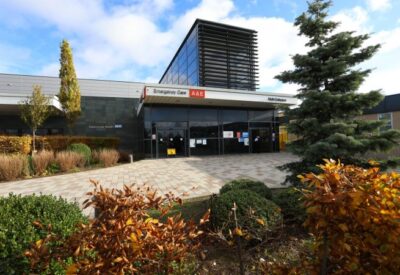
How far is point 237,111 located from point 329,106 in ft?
49.0

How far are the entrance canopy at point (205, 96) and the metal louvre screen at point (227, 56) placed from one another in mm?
3213

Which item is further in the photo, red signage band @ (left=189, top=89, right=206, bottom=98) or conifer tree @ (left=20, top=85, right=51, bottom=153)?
red signage band @ (left=189, top=89, right=206, bottom=98)

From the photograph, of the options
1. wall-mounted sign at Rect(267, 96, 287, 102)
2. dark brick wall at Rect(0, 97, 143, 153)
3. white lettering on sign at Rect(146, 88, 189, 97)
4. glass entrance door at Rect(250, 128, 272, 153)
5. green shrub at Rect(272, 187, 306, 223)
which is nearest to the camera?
green shrub at Rect(272, 187, 306, 223)

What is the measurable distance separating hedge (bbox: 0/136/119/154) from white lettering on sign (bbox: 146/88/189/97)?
5734mm

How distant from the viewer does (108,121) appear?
22984 mm

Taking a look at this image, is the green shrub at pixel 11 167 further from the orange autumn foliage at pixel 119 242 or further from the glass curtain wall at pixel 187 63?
the glass curtain wall at pixel 187 63

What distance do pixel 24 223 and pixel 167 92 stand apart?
46.1 feet

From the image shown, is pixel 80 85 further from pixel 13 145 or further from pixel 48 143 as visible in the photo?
pixel 13 145

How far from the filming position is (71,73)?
1881 cm

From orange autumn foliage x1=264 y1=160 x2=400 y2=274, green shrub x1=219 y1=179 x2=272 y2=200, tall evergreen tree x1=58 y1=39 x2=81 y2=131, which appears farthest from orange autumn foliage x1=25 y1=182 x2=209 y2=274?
tall evergreen tree x1=58 y1=39 x2=81 y2=131

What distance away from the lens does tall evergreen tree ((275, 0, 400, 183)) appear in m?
5.63

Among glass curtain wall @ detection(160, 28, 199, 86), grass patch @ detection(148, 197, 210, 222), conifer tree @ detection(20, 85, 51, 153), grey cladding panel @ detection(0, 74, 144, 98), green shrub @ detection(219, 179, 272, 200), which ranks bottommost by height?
grass patch @ detection(148, 197, 210, 222)

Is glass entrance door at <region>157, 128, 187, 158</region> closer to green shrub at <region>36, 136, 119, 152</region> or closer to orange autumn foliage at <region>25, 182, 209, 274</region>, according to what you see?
green shrub at <region>36, 136, 119, 152</region>

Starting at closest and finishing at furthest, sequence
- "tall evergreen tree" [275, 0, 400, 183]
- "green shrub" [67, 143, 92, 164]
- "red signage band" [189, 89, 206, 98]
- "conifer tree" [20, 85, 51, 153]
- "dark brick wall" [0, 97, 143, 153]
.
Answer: "tall evergreen tree" [275, 0, 400, 183]
"green shrub" [67, 143, 92, 164]
"conifer tree" [20, 85, 51, 153]
"red signage band" [189, 89, 206, 98]
"dark brick wall" [0, 97, 143, 153]
